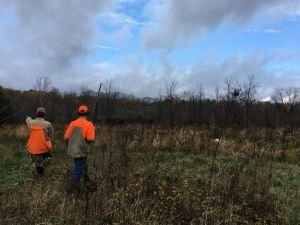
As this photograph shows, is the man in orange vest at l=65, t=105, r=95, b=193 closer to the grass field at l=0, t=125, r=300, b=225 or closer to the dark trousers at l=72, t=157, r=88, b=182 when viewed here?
the dark trousers at l=72, t=157, r=88, b=182

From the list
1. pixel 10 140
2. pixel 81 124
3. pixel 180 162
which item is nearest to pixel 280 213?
pixel 81 124

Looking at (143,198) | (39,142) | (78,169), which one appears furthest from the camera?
(39,142)

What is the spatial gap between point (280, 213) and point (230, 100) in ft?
113

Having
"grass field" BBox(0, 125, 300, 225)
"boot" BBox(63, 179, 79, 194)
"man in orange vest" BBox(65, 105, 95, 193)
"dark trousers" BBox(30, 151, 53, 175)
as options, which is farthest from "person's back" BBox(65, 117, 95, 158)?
"dark trousers" BBox(30, 151, 53, 175)

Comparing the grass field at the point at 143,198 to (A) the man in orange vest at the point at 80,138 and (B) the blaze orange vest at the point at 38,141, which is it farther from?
(B) the blaze orange vest at the point at 38,141

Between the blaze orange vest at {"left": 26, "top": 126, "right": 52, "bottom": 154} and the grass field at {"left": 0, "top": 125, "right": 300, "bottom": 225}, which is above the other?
the blaze orange vest at {"left": 26, "top": 126, "right": 52, "bottom": 154}

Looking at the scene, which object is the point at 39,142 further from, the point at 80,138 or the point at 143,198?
the point at 143,198

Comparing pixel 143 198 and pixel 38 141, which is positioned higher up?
pixel 38 141

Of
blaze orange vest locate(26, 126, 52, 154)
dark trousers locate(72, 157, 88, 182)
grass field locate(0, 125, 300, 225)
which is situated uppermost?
blaze orange vest locate(26, 126, 52, 154)

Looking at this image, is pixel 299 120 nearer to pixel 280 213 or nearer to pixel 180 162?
pixel 180 162

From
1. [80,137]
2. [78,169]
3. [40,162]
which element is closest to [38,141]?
[40,162]

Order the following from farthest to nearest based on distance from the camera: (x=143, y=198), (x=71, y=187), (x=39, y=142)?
(x=39, y=142)
(x=71, y=187)
(x=143, y=198)

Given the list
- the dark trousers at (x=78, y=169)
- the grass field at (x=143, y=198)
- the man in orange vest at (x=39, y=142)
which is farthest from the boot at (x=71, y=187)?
the man in orange vest at (x=39, y=142)

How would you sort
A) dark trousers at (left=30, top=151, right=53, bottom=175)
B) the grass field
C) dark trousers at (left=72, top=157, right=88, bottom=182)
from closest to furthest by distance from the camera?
the grass field < dark trousers at (left=72, top=157, right=88, bottom=182) < dark trousers at (left=30, top=151, right=53, bottom=175)
